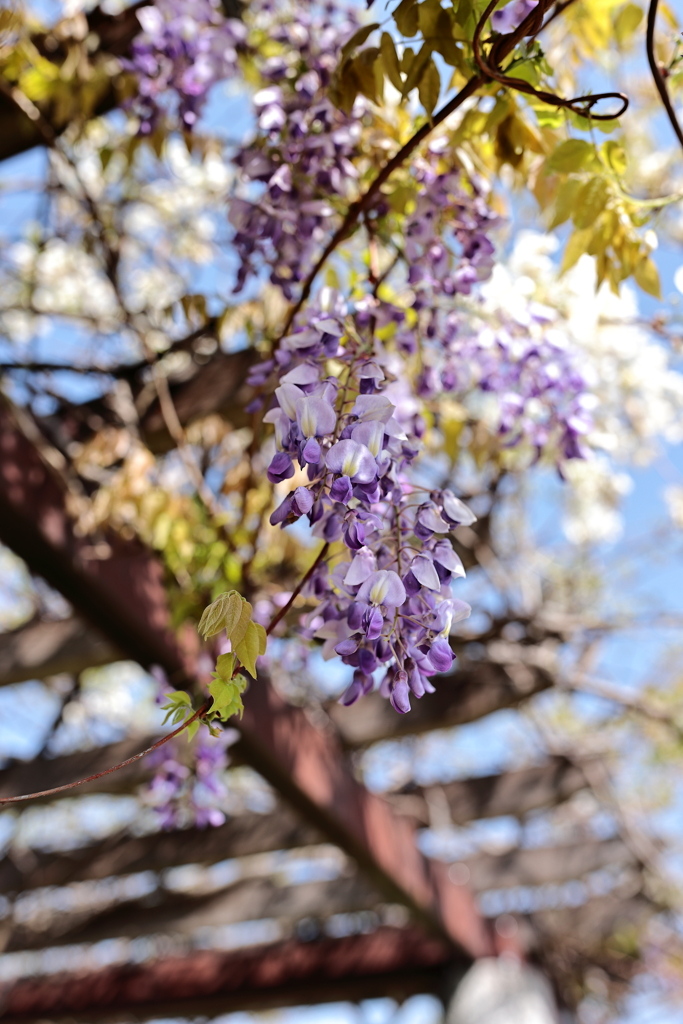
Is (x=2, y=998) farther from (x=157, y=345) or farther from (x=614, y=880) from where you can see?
(x=157, y=345)

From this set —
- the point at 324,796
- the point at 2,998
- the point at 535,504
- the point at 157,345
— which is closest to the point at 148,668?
the point at 324,796

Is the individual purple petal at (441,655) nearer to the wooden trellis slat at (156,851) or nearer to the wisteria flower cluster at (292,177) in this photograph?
the wisteria flower cluster at (292,177)

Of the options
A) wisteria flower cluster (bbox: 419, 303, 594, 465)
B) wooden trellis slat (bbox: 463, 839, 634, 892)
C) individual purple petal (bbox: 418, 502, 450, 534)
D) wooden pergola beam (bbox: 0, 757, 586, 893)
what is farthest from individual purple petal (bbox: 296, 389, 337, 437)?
wooden trellis slat (bbox: 463, 839, 634, 892)

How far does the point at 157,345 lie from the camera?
2.33 meters

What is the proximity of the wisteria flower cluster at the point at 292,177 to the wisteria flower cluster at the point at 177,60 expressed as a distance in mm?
247

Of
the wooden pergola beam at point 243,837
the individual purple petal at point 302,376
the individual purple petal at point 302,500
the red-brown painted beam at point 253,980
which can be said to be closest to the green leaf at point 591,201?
the individual purple petal at point 302,376

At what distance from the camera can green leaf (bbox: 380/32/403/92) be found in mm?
900

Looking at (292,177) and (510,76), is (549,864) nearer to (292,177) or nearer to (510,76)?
(292,177)

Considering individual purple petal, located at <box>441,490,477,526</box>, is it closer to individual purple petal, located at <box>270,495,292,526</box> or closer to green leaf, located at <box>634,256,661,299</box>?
individual purple petal, located at <box>270,495,292,526</box>

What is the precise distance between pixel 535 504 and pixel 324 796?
5.27 feet

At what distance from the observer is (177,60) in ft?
4.44

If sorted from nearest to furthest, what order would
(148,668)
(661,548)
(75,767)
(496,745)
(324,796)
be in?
(148,668) < (324,796) < (75,767) < (661,548) < (496,745)

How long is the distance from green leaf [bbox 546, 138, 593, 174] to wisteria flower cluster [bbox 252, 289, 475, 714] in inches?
11.7

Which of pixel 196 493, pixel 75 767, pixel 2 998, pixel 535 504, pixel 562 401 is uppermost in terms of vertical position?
pixel 562 401
